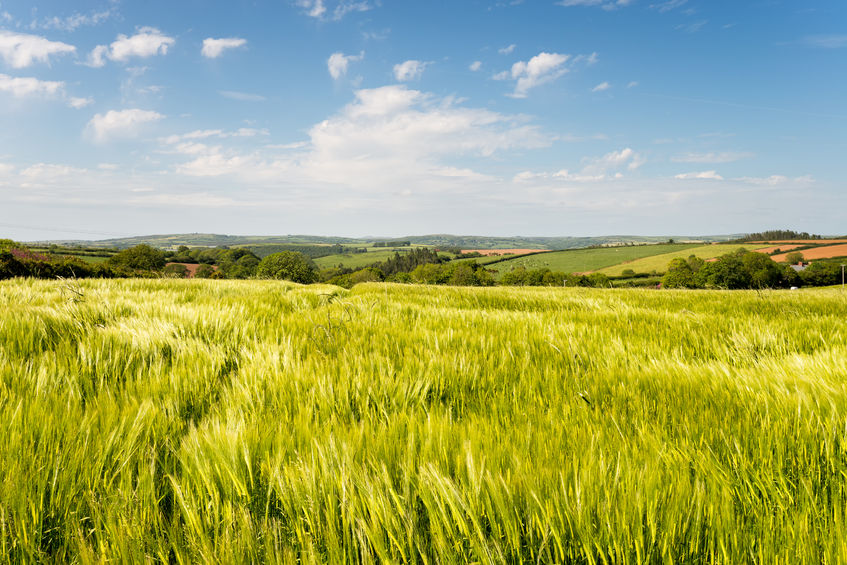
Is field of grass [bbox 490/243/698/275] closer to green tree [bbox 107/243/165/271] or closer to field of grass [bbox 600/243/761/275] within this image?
field of grass [bbox 600/243/761/275]

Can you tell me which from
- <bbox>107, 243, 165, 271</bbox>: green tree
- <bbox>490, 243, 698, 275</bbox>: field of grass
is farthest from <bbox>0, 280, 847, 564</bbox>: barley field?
<bbox>490, 243, 698, 275</bbox>: field of grass

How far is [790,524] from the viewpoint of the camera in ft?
2.91

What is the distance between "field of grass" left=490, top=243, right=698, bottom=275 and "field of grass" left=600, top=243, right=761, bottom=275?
5.35 m

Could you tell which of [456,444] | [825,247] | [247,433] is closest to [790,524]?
[456,444]

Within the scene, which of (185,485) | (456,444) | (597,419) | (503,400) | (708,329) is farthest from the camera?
(708,329)

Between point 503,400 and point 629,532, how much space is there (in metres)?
0.87

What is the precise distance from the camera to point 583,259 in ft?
463

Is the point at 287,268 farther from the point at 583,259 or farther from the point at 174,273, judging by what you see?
the point at 583,259

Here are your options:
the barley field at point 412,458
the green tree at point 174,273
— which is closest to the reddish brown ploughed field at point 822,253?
the green tree at point 174,273

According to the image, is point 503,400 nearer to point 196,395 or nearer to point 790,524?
point 790,524

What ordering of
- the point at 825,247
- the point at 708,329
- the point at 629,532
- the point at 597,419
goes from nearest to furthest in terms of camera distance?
the point at 629,532 < the point at 597,419 < the point at 708,329 < the point at 825,247

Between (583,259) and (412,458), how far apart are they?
153 meters

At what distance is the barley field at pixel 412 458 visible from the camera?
2.92ft

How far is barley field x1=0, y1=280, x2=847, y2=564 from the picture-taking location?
2.92 ft
